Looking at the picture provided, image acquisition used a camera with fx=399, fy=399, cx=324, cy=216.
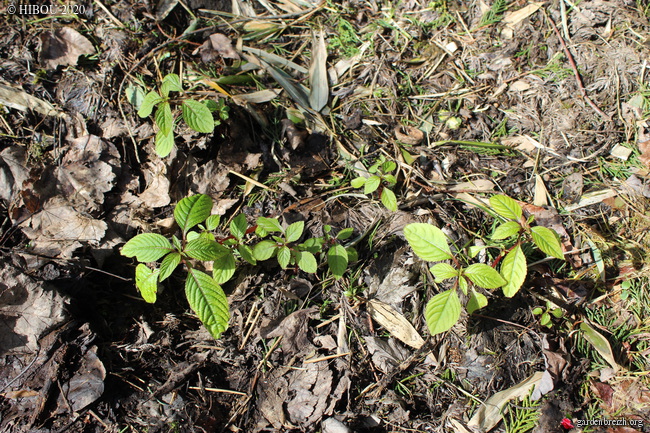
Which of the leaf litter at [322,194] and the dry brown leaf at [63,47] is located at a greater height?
the dry brown leaf at [63,47]

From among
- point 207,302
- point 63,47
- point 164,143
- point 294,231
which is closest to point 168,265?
point 207,302

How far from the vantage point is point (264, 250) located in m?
2.10

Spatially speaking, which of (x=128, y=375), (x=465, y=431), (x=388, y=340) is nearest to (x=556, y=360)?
(x=465, y=431)

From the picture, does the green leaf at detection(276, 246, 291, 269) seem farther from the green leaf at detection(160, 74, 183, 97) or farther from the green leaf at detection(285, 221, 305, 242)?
the green leaf at detection(160, 74, 183, 97)

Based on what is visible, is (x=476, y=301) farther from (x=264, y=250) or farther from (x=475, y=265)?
(x=264, y=250)

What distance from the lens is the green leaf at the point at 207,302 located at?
1.82m

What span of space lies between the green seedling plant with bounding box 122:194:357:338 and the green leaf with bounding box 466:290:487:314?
2.18 ft

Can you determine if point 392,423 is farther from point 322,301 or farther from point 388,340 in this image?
point 322,301

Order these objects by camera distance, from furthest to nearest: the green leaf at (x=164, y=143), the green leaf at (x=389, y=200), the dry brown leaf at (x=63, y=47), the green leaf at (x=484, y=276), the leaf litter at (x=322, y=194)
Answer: the dry brown leaf at (x=63, y=47) < the green leaf at (x=389, y=200) < the green leaf at (x=164, y=143) < the leaf litter at (x=322, y=194) < the green leaf at (x=484, y=276)

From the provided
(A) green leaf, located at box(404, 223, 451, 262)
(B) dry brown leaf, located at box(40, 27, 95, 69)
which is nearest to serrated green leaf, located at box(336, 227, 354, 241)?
(A) green leaf, located at box(404, 223, 451, 262)

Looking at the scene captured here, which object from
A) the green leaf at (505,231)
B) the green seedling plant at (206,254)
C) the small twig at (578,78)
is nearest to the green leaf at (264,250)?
the green seedling plant at (206,254)

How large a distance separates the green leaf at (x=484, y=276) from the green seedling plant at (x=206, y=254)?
65 cm

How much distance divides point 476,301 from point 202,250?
140 centimetres

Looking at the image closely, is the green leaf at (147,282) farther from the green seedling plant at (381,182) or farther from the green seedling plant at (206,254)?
the green seedling plant at (381,182)
